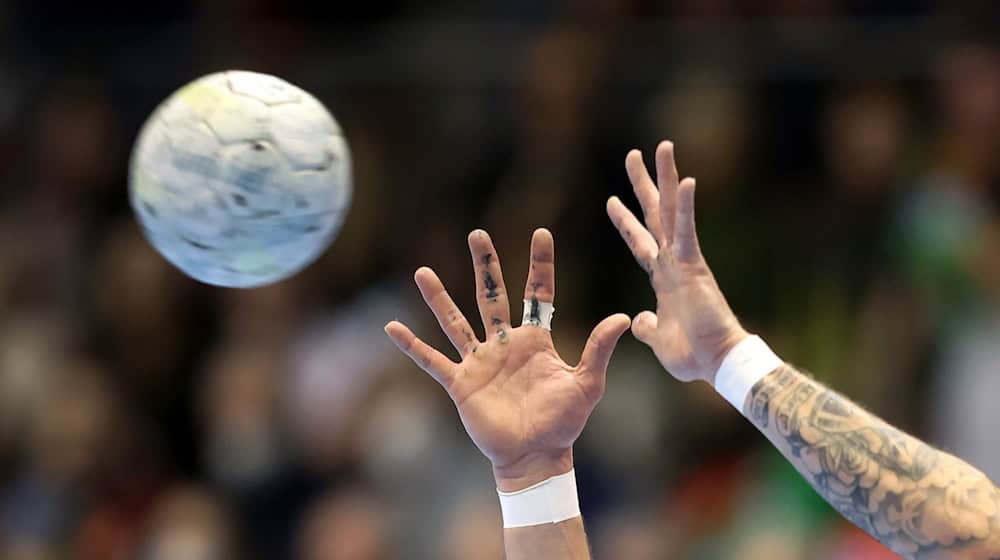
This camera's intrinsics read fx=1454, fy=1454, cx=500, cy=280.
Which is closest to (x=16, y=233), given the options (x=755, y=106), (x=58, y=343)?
(x=58, y=343)

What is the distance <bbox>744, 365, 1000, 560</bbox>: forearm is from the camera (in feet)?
12.1

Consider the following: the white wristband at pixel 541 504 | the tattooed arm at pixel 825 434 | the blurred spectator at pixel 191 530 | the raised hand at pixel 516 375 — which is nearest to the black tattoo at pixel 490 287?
the raised hand at pixel 516 375

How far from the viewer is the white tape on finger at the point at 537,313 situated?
4195mm

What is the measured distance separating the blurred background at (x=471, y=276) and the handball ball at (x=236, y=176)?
3118mm

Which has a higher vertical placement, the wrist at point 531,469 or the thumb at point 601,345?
the thumb at point 601,345

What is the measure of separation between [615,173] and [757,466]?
5.86ft

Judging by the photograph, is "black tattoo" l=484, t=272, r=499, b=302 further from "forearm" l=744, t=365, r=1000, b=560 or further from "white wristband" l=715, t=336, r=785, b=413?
"forearm" l=744, t=365, r=1000, b=560

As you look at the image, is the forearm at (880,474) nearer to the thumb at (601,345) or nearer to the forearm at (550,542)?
the thumb at (601,345)

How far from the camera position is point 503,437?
4043mm

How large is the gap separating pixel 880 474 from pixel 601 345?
82cm

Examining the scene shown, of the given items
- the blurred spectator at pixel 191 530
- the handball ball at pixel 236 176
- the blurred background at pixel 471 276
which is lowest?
the blurred spectator at pixel 191 530

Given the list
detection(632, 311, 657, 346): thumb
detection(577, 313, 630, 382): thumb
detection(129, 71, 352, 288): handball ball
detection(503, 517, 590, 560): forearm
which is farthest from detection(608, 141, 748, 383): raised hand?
detection(129, 71, 352, 288): handball ball

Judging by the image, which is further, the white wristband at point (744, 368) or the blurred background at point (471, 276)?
the blurred background at point (471, 276)

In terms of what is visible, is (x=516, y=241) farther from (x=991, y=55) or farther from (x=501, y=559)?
(x=991, y=55)
